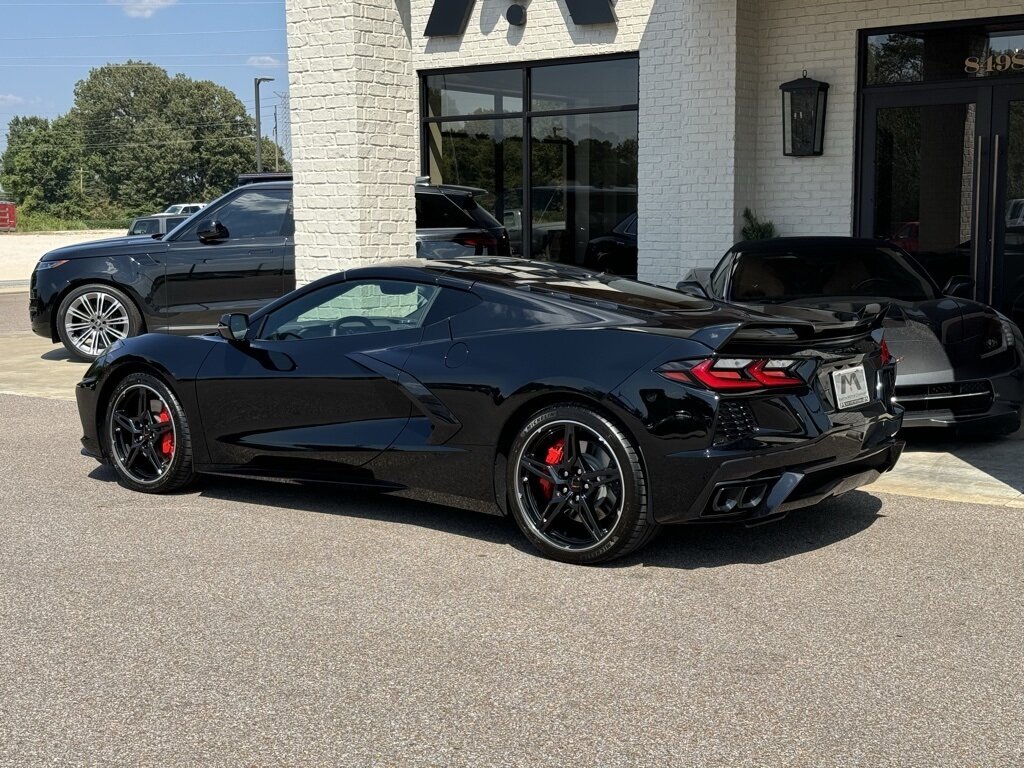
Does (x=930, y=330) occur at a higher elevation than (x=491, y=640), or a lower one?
higher

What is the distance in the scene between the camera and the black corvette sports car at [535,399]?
5.23m

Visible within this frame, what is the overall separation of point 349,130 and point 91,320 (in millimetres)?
4724

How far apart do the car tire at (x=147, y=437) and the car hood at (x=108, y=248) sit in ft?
21.0

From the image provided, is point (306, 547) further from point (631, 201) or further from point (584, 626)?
point (631, 201)

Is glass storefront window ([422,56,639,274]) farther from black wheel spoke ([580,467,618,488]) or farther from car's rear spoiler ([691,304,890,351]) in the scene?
black wheel spoke ([580,467,618,488])

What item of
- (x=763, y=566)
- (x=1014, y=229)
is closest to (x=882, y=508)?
(x=763, y=566)

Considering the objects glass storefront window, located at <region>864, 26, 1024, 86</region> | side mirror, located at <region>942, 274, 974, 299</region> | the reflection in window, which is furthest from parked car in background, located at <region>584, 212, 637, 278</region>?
the reflection in window

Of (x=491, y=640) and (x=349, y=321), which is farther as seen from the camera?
(x=349, y=321)

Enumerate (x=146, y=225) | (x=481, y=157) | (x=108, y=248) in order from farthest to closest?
(x=146, y=225) → (x=481, y=157) → (x=108, y=248)

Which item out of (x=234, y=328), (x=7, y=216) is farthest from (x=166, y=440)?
(x=7, y=216)

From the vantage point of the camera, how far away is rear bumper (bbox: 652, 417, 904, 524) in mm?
5164

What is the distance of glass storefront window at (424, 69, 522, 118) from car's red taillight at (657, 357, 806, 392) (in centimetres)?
1142

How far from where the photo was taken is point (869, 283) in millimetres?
9070

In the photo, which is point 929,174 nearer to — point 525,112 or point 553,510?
point 525,112
